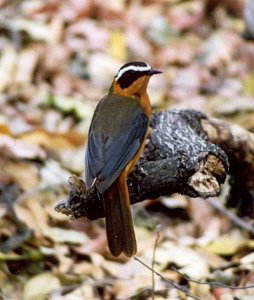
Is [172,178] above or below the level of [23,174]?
above

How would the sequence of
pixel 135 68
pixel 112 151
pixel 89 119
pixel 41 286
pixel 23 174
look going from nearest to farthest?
pixel 112 151
pixel 135 68
pixel 41 286
pixel 23 174
pixel 89 119

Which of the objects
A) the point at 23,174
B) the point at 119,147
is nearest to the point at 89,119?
the point at 23,174

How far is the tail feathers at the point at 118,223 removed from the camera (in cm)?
424

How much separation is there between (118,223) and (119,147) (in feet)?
1.48

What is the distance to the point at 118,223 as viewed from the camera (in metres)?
4.24

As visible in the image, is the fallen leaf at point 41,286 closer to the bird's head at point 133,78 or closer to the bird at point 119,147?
the bird at point 119,147

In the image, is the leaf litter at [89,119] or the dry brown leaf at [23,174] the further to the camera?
the dry brown leaf at [23,174]

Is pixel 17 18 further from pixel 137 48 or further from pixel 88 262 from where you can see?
pixel 88 262

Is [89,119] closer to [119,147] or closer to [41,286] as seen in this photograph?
[41,286]

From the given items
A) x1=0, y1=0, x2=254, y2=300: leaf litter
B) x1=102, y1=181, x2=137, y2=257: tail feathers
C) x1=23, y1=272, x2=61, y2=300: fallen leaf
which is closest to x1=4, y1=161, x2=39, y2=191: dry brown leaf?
x1=0, y1=0, x2=254, y2=300: leaf litter

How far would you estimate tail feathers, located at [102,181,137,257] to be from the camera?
4.24 metres

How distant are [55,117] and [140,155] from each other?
10.1ft

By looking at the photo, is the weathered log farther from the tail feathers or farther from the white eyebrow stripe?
the white eyebrow stripe

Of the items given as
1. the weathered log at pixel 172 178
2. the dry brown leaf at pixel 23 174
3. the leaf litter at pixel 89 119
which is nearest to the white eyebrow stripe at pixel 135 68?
the weathered log at pixel 172 178
